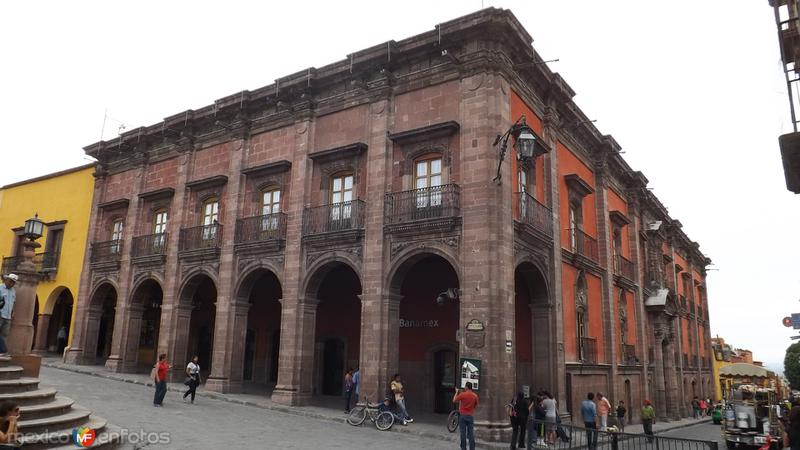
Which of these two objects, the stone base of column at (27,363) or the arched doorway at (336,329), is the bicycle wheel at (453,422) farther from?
the stone base of column at (27,363)

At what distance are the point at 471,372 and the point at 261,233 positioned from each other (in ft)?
28.5

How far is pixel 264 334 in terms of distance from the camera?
22844 mm

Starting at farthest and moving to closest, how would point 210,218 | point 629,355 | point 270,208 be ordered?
1. point 629,355
2. point 210,218
3. point 270,208

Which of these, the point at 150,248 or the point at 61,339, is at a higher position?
the point at 150,248

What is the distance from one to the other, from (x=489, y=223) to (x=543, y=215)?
3555 mm

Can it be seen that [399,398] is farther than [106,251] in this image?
No

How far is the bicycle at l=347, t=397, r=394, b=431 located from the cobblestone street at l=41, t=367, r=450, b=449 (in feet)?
0.89

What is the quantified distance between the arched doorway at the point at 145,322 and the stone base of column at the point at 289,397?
843cm

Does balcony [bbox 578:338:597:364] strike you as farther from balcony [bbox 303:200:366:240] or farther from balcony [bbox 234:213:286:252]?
balcony [bbox 234:213:286:252]

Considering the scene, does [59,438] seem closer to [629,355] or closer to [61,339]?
[629,355]

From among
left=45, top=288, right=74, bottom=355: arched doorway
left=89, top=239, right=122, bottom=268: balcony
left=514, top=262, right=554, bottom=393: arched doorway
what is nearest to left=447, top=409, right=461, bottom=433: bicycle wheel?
left=514, top=262, right=554, bottom=393: arched doorway

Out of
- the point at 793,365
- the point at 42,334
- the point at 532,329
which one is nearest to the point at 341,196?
the point at 532,329

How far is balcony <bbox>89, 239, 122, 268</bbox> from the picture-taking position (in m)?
23.5

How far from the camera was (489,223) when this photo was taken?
14.4 m
